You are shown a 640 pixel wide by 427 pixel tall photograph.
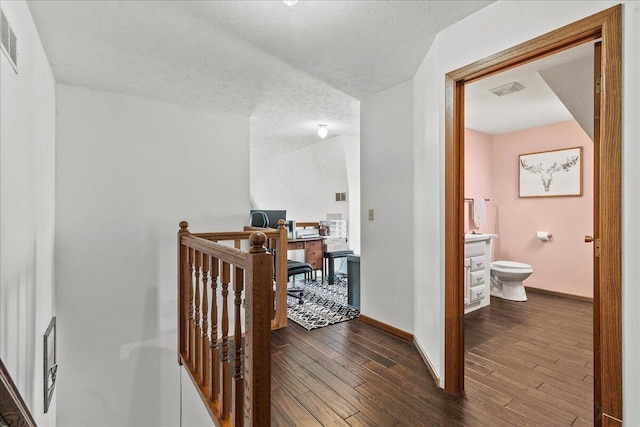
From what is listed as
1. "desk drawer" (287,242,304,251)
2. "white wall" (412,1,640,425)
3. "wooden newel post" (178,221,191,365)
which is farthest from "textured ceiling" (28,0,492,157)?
"desk drawer" (287,242,304,251)

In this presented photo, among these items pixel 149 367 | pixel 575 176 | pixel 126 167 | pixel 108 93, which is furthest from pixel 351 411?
pixel 575 176

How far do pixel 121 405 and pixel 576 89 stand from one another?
4863mm

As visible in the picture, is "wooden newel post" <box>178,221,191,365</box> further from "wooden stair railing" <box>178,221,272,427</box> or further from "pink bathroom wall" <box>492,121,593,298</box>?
"pink bathroom wall" <box>492,121,593,298</box>

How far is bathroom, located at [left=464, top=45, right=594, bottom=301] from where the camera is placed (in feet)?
12.8

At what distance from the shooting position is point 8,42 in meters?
1.46

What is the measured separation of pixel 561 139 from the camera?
13.7ft

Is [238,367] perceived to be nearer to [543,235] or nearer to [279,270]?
[279,270]

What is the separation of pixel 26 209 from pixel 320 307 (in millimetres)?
2908

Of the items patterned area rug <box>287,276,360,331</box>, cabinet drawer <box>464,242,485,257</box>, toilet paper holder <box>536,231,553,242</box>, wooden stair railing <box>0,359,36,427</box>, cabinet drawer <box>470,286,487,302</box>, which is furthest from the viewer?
toilet paper holder <box>536,231,553,242</box>

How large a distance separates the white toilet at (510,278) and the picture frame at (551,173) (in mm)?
1095

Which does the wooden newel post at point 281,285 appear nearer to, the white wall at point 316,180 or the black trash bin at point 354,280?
the black trash bin at point 354,280

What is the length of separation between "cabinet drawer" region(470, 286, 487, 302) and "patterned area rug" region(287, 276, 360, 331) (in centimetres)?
134

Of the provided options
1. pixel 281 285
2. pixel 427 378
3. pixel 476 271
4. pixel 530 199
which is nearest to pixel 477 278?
pixel 476 271

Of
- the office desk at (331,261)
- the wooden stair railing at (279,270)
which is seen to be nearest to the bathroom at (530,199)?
the office desk at (331,261)
